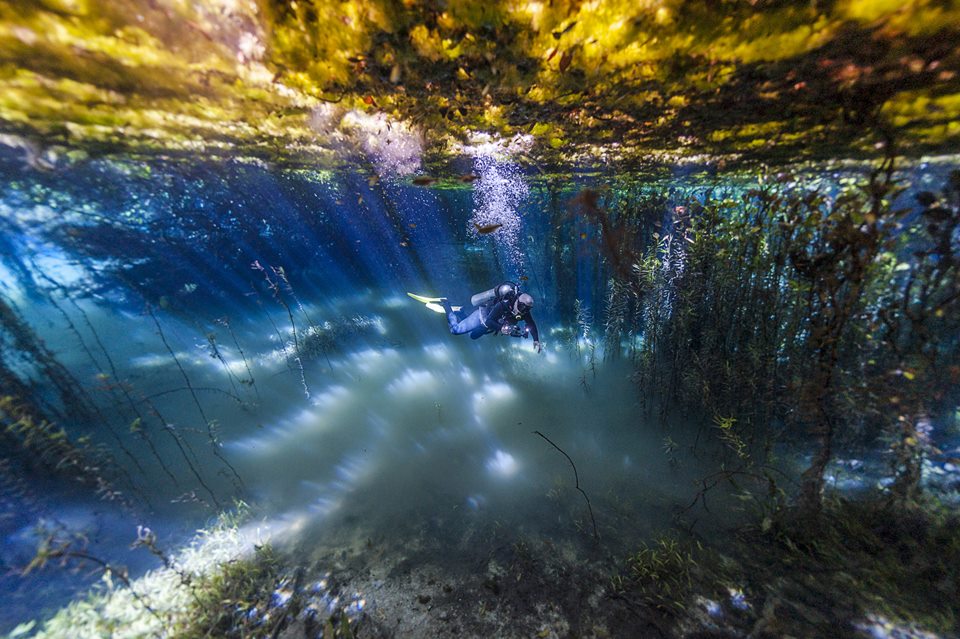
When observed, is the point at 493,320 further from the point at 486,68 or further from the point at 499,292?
the point at 486,68

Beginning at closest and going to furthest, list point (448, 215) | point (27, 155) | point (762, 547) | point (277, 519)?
1. point (762, 547)
2. point (277, 519)
3. point (27, 155)
4. point (448, 215)

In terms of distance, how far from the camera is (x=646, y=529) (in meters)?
5.12

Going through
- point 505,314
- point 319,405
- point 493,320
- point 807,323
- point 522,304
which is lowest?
point 319,405

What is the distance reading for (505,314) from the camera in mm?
8258

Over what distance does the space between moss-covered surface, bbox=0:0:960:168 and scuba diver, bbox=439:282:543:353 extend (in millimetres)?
3757

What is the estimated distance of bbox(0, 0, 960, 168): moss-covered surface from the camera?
11.2 feet

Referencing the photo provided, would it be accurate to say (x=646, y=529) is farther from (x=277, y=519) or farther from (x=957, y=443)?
(x=957, y=443)

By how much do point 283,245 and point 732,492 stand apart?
33.9 metres

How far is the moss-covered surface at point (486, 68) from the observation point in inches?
134

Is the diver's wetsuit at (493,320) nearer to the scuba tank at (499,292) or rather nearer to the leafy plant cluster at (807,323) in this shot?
the scuba tank at (499,292)

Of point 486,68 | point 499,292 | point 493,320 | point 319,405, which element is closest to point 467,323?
point 493,320

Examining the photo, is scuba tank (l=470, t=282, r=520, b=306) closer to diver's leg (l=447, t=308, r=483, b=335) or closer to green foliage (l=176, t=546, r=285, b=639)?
diver's leg (l=447, t=308, r=483, b=335)

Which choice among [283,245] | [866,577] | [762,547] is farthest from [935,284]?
[283,245]

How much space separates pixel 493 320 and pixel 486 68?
5407mm
